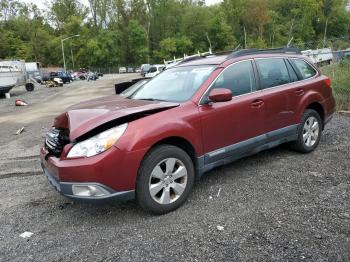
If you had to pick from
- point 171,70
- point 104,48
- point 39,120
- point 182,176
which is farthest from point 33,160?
point 104,48

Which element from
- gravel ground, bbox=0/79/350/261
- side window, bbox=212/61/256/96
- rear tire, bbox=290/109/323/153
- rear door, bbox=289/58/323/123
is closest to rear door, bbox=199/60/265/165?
side window, bbox=212/61/256/96

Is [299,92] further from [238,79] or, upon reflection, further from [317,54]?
[317,54]

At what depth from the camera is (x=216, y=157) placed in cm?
461

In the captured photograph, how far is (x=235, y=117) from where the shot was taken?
15.6 feet

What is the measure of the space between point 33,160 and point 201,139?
3952mm

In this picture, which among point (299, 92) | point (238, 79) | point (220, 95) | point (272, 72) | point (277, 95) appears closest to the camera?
point (220, 95)

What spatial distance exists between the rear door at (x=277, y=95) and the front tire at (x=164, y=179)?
1.60m

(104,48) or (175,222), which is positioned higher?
(104,48)

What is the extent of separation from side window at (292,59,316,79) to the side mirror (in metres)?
2.06

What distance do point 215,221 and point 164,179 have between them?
72cm

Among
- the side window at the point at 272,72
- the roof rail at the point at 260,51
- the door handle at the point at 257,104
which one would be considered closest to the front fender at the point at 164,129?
the door handle at the point at 257,104

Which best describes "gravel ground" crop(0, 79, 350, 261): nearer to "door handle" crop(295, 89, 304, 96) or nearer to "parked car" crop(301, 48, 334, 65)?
"door handle" crop(295, 89, 304, 96)

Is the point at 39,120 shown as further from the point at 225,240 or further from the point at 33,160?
the point at 225,240

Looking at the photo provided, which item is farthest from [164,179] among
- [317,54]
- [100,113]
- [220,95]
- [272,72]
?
[317,54]
